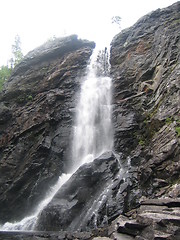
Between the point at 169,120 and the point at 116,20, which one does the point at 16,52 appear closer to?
the point at 116,20

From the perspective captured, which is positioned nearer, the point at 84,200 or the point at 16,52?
the point at 84,200

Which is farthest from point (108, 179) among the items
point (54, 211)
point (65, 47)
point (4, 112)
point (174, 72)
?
point (65, 47)

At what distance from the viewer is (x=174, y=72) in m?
16.4

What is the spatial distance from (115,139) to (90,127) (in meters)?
3.35

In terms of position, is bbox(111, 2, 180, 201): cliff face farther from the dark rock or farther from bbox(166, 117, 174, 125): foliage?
the dark rock

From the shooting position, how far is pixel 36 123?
2130cm

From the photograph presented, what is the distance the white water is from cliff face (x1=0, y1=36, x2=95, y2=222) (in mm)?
767

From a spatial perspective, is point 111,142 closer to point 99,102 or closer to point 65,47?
point 99,102

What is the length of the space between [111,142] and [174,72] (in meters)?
6.73

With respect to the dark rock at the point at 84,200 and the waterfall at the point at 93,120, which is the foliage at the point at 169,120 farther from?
the waterfall at the point at 93,120

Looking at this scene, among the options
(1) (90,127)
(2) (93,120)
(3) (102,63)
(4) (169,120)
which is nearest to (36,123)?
(1) (90,127)

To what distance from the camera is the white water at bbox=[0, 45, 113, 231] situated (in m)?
17.1

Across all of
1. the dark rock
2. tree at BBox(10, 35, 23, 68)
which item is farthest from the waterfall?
tree at BBox(10, 35, 23, 68)

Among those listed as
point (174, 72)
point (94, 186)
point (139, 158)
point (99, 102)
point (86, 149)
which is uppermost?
point (99, 102)
